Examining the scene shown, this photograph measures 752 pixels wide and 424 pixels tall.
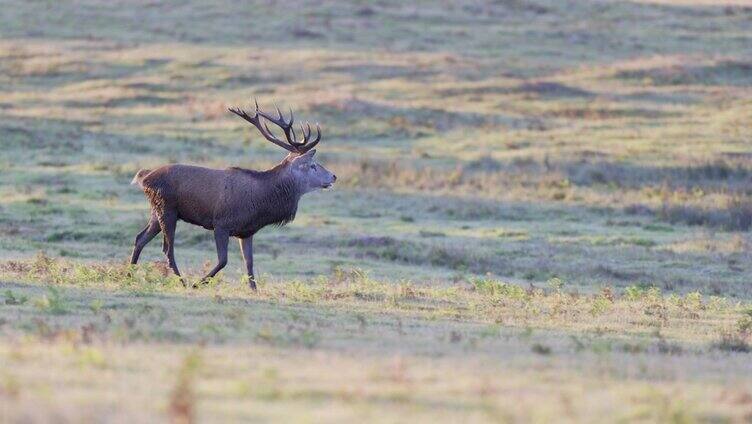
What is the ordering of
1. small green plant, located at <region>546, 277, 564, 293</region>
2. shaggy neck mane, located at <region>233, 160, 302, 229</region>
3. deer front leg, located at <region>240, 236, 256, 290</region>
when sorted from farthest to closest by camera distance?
small green plant, located at <region>546, 277, 564, 293</region> → shaggy neck mane, located at <region>233, 160, 302, 229</region> → deer front leg, located at <region>240, 236, 256, 290</region>

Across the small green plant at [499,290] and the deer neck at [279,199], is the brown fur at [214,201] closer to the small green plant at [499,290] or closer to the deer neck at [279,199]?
the deer neck at [279,199]

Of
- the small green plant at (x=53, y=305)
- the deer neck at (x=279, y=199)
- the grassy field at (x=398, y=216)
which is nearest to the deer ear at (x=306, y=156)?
the deer neck at (x=279, y=199)

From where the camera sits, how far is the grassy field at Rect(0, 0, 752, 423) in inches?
368

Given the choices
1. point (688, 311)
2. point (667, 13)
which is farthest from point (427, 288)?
point (667, 13)

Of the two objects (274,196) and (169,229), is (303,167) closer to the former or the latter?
(274,196)

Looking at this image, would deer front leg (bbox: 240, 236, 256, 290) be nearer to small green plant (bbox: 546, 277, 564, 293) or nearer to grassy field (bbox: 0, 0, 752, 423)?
grassy field (bbox: 0, 0, 752, 423)

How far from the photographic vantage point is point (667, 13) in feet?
229

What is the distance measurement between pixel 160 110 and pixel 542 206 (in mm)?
17464

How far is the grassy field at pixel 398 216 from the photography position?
9.34 m

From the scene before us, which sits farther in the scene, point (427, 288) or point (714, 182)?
point (714, 182)

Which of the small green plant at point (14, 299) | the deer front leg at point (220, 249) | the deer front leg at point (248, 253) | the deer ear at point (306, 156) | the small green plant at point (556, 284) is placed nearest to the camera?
the small green plant at point (14, 299)

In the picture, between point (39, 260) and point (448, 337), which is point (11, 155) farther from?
point (448, 337)

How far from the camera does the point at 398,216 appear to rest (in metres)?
27.7

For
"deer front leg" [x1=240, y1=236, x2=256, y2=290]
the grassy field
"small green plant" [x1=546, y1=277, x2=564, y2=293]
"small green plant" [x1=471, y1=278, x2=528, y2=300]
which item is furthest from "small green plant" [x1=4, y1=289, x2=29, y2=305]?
"small green plant" [x1=546, y1=277, x2=564, y2=293]
